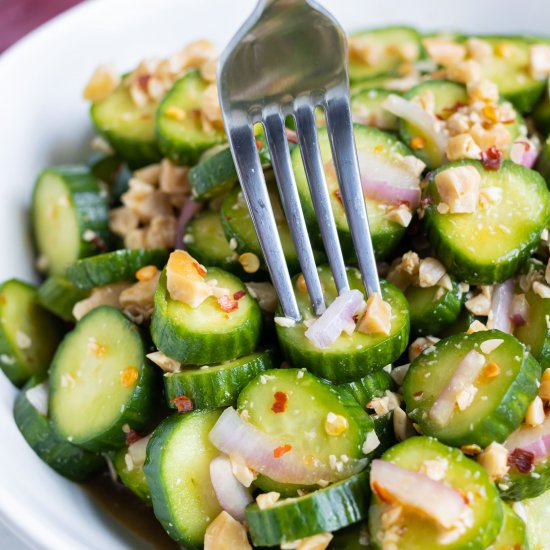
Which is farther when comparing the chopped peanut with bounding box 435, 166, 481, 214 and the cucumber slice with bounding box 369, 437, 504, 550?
the chopped peanut with bounding box 435, 166, 481, 214

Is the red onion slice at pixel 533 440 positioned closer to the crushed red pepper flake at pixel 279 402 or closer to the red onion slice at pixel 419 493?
the red onion slice at pixel 419 493

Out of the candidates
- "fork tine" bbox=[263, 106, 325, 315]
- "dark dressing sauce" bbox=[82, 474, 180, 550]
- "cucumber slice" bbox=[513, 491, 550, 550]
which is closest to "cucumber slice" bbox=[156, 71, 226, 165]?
"fork tine" bbox=[263, 106, 325, 315]

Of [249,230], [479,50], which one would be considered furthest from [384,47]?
[249,230]

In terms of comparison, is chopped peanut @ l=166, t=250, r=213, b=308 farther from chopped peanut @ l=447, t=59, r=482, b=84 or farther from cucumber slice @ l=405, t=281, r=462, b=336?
chopped peanut @ l=447, t=59, r=482, b=84

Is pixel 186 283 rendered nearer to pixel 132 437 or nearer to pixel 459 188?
pixel 132 437

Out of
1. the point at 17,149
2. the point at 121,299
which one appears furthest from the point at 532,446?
the point at 17,149

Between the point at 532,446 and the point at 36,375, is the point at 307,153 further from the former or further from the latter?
the point at 36,375

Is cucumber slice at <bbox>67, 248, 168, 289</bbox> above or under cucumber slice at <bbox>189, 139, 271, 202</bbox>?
under
